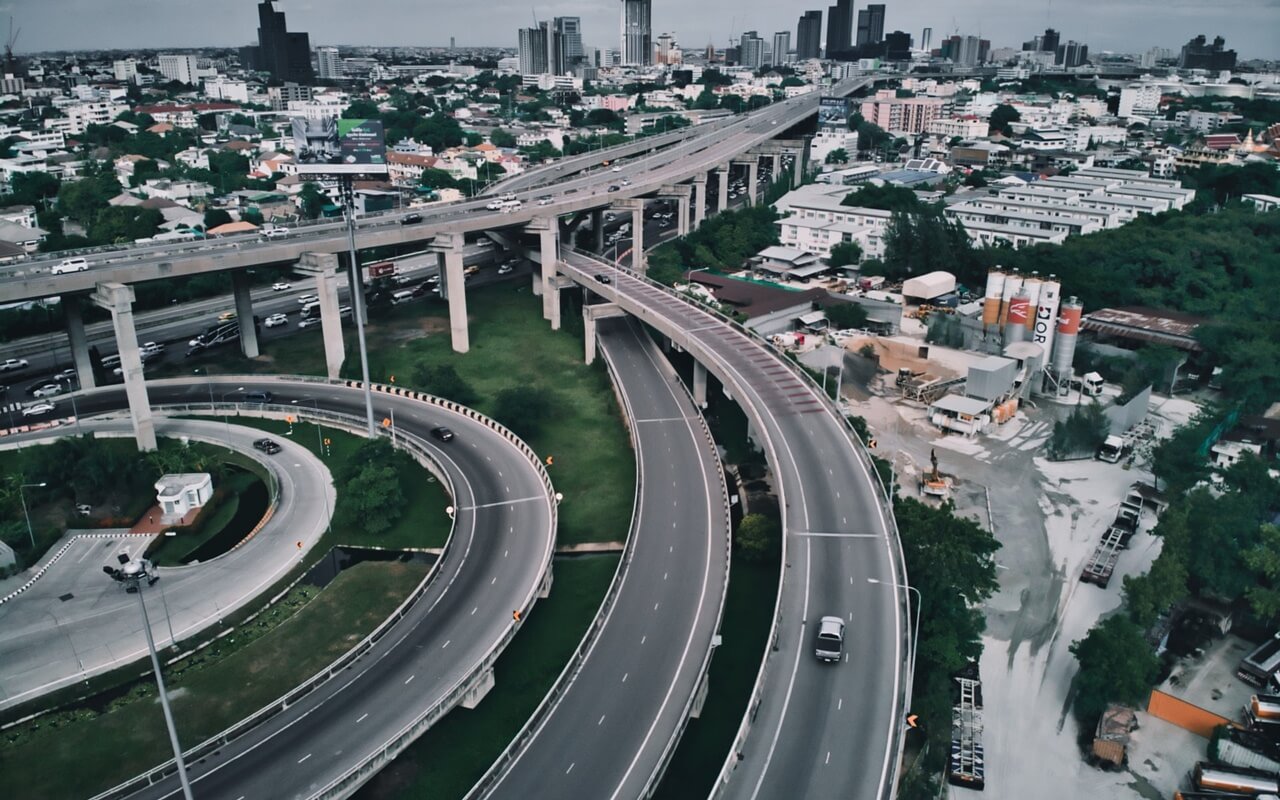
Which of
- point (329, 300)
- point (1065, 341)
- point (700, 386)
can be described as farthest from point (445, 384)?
point (1065, 341)

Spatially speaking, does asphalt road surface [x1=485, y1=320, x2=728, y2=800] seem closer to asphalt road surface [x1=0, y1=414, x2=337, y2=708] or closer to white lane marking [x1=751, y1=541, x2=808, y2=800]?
white lane marking [x1=751, y1=541, x2=808, y2=800]

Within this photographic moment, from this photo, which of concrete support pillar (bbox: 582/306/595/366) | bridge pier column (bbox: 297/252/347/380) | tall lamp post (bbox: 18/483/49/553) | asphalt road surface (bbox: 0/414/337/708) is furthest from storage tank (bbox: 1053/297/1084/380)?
tall lamp post (bbox: 18/483/49/553)

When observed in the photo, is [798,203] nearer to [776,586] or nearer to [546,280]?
[546,280]

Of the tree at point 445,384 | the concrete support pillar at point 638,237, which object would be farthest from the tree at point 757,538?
the concrete support pillar at point 638,237

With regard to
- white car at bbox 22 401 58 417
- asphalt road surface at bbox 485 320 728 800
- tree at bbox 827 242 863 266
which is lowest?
asphalt road surface at bbox 485 320 728 800

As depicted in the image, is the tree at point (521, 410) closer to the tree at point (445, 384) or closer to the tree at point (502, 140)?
the tree at point (445, 384)
